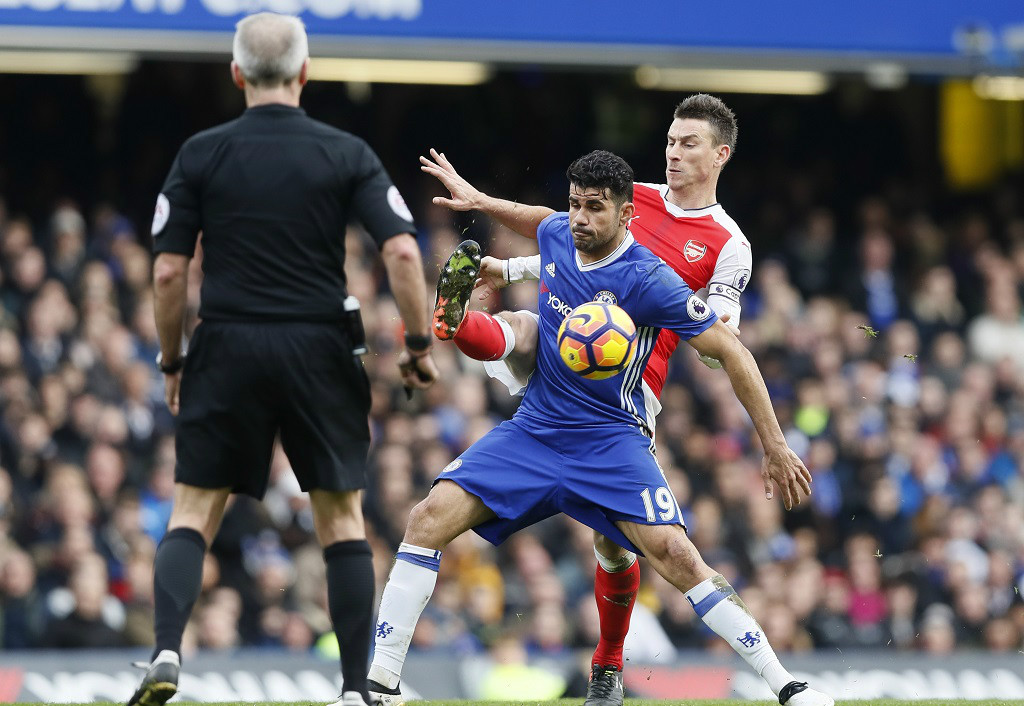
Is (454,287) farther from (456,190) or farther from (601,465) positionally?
(601,465)

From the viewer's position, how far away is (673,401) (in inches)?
546

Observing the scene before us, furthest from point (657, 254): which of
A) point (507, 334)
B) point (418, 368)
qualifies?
point (418, 368)

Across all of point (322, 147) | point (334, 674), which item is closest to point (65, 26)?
point (334, 674)

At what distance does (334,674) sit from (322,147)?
5919 millimetres

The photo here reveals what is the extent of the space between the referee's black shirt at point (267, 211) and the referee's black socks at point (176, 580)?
0.82 meters

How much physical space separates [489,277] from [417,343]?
1524mm

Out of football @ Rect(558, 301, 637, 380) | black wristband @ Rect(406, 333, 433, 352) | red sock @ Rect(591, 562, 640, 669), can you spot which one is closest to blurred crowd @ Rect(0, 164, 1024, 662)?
red sock @ Rect(591, 562, 640, 669)

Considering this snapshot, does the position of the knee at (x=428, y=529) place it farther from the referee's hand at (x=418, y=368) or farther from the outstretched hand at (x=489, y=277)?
the outstretched hand at (x=489, y=277)

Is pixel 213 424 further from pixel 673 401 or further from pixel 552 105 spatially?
pixel 552 105

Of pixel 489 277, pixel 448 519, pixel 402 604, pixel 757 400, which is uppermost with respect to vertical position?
pixel 489 277

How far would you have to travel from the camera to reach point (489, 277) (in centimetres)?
693

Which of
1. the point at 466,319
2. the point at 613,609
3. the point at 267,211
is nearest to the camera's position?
the point at 267,211

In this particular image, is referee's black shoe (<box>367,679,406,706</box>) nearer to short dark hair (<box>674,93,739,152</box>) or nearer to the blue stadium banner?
short dark hair (<box>674,93,739,152</box>)

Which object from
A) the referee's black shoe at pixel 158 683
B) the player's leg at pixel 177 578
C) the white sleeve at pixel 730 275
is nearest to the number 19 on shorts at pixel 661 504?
the white sleeve at pixel 730 275
